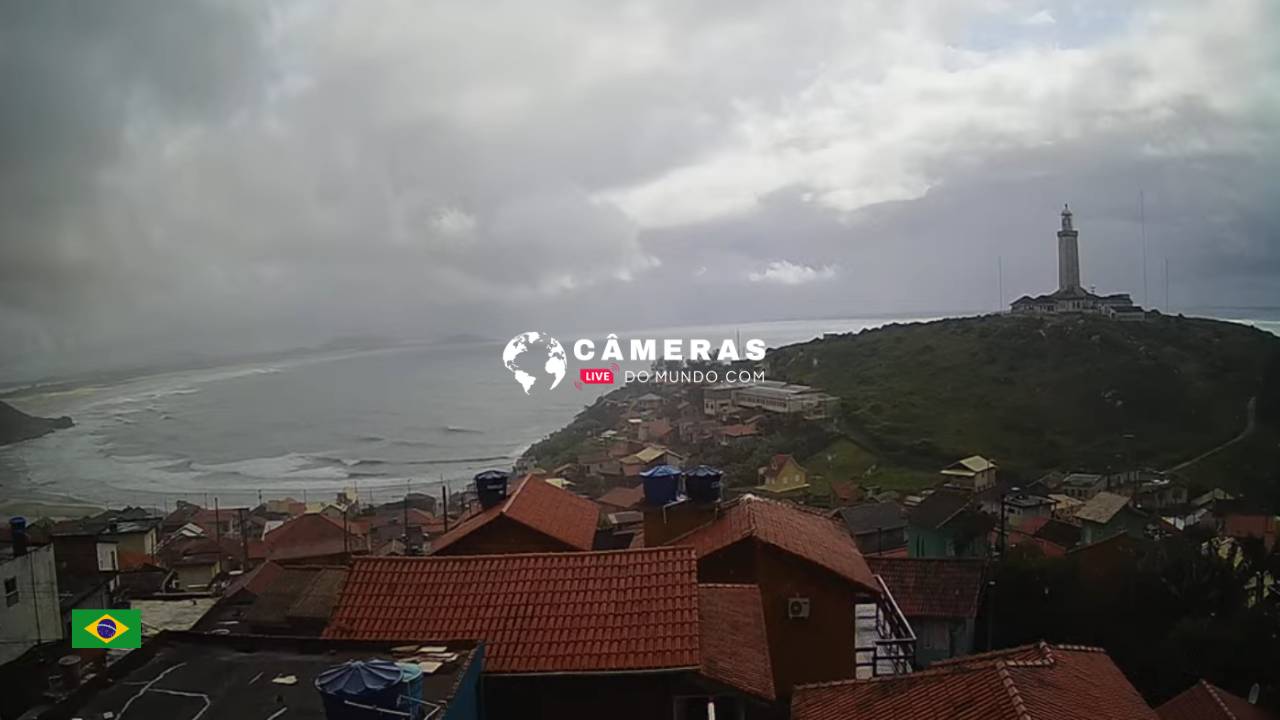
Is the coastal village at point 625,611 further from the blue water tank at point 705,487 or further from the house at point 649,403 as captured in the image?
the house at point 649,403

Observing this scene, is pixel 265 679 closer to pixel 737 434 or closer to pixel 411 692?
pixel 411 692

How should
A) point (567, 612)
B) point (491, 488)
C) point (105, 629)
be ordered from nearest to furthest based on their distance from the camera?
point (567, 612)
point (105, 629)
point (491, 488)

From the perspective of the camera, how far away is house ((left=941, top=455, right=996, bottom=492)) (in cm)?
2248

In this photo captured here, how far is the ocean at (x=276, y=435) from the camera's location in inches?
747

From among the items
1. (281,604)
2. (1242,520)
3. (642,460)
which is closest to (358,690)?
(281,604)

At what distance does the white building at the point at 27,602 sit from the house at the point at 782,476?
15759mm

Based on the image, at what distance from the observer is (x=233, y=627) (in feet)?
33.5

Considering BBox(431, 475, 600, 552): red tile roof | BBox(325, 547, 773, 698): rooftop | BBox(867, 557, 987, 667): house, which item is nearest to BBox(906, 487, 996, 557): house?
BBox(867, 557, 987, 667): house

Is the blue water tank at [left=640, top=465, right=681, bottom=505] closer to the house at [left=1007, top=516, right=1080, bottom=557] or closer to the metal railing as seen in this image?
the metal railing

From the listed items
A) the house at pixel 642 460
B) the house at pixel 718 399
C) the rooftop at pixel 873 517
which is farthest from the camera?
the house at pixel 718 399

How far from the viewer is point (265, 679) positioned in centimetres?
439

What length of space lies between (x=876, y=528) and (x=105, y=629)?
12997 mm

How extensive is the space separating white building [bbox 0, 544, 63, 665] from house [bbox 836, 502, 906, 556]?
39.5 ft

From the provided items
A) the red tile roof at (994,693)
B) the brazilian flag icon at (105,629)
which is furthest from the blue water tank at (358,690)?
the brazilian flag icon at (105,629)
